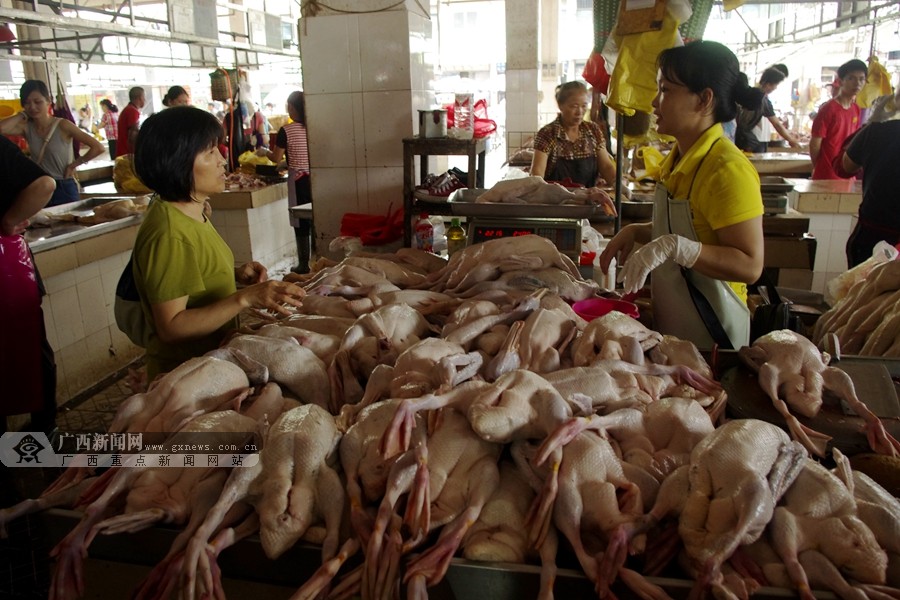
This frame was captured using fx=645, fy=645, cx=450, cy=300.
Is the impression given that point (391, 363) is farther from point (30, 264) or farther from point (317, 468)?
point (30, 264)

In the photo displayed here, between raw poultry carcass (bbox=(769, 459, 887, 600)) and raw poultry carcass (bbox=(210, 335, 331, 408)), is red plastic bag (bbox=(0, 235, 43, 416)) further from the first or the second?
raw poultry carcass (bbox=(769, 459, 887, 600))

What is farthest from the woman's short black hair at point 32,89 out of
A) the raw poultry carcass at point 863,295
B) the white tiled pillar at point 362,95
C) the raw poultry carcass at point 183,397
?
the raw poultry carcass at point 863,295

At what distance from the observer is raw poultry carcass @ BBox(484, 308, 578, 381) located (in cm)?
183

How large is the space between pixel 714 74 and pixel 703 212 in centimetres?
50

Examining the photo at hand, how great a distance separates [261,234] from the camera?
7289 millimetres

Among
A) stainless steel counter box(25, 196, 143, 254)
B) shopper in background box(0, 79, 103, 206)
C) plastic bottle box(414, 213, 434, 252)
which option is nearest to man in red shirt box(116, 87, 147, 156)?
shopper in background box(0, 79, 103, 206)

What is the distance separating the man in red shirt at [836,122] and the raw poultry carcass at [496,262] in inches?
211

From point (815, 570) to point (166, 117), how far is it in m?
2.19

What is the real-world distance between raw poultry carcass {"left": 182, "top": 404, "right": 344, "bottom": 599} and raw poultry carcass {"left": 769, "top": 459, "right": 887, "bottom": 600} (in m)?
0.88

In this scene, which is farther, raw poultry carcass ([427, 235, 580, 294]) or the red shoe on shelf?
the red shoe on shelf

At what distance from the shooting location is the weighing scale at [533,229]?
10.6ft

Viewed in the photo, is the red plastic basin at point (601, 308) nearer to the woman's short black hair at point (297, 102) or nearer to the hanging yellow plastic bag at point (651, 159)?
the hanging yellow plastic bag at point (651, 159)

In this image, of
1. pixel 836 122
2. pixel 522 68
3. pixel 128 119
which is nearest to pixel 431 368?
pixel 836 122

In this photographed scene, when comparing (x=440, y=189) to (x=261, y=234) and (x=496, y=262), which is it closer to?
(x=496, y=262)
